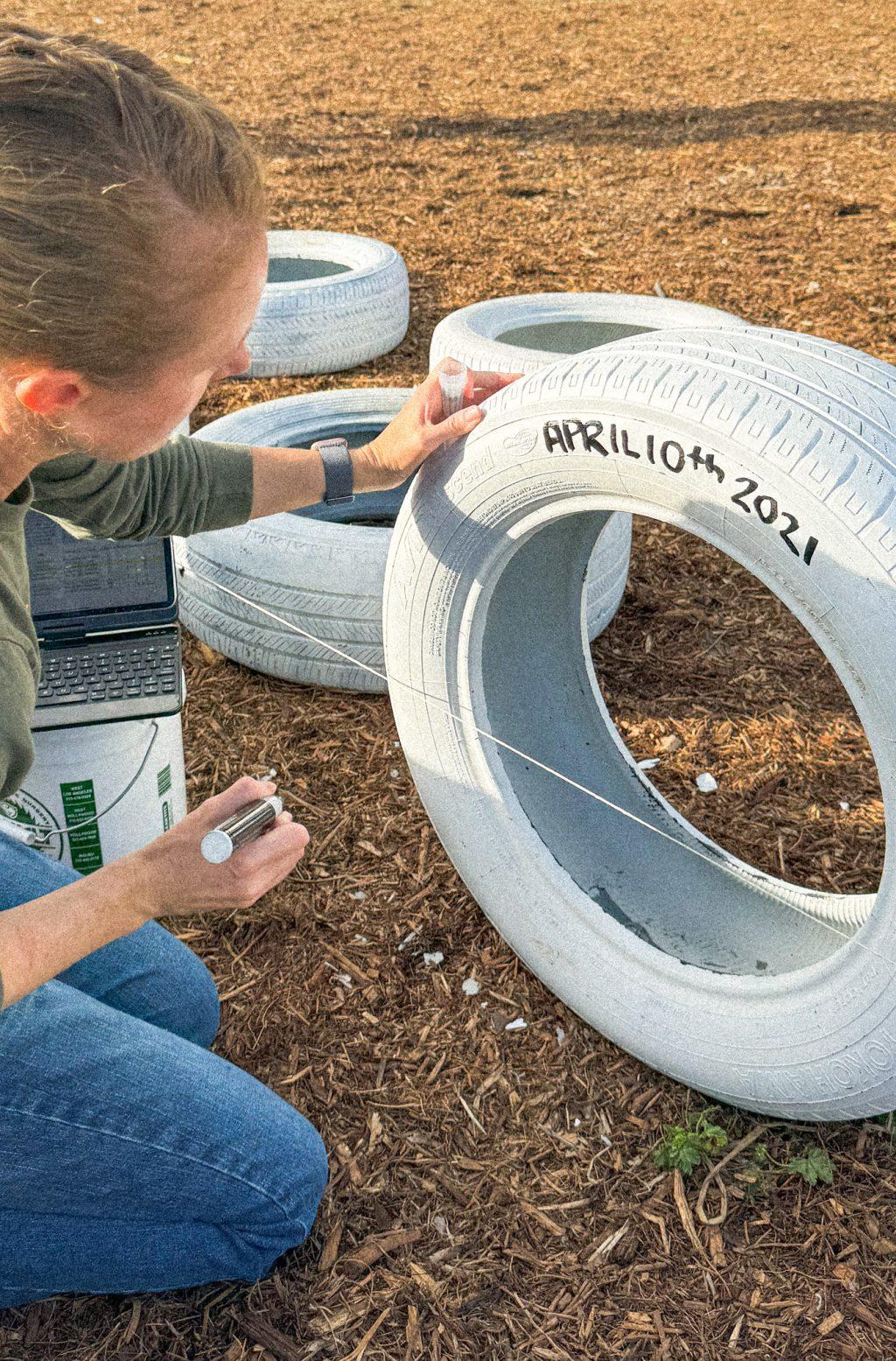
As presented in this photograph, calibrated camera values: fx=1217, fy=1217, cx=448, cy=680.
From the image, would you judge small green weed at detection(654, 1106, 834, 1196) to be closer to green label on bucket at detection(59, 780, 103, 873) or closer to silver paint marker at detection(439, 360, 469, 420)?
green label on bucket at detection(59, 780, 103, 873)

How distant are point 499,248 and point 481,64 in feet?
15.3

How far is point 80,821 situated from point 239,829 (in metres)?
0.97

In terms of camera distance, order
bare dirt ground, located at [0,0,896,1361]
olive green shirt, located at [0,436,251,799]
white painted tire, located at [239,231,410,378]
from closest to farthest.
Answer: olive green shirt, located at [0,436,251,799], bare dirt ground, located at [0,0,896,1361], white painted tire, located at [239,231,410,378]

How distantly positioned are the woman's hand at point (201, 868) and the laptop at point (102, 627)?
725 millimetres

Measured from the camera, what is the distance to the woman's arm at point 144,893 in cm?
171

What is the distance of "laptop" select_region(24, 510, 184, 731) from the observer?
2498mm

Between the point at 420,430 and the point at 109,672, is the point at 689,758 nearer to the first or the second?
the point at 420,430

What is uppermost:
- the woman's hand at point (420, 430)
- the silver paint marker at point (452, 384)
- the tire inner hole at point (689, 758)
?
the silver paint marker at point (452, 384)

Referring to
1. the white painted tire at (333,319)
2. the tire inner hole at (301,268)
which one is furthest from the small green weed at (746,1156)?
the tire inner hole at (301,268)

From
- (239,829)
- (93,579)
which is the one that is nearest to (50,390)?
(239,829)

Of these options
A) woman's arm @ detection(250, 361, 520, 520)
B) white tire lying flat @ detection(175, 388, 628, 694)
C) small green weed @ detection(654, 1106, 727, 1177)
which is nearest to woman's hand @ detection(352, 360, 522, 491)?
woman's arm @ detection(250, 361, 520, 520)

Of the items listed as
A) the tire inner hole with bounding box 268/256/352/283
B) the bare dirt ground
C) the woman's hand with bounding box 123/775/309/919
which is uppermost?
the woman's hand with bounding box 123/775/309/919

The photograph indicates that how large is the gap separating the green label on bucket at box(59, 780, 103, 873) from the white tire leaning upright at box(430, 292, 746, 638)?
1.62m

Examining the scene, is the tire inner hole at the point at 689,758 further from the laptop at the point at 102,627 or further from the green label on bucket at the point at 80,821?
the green label on bucket at the point at 80,821
